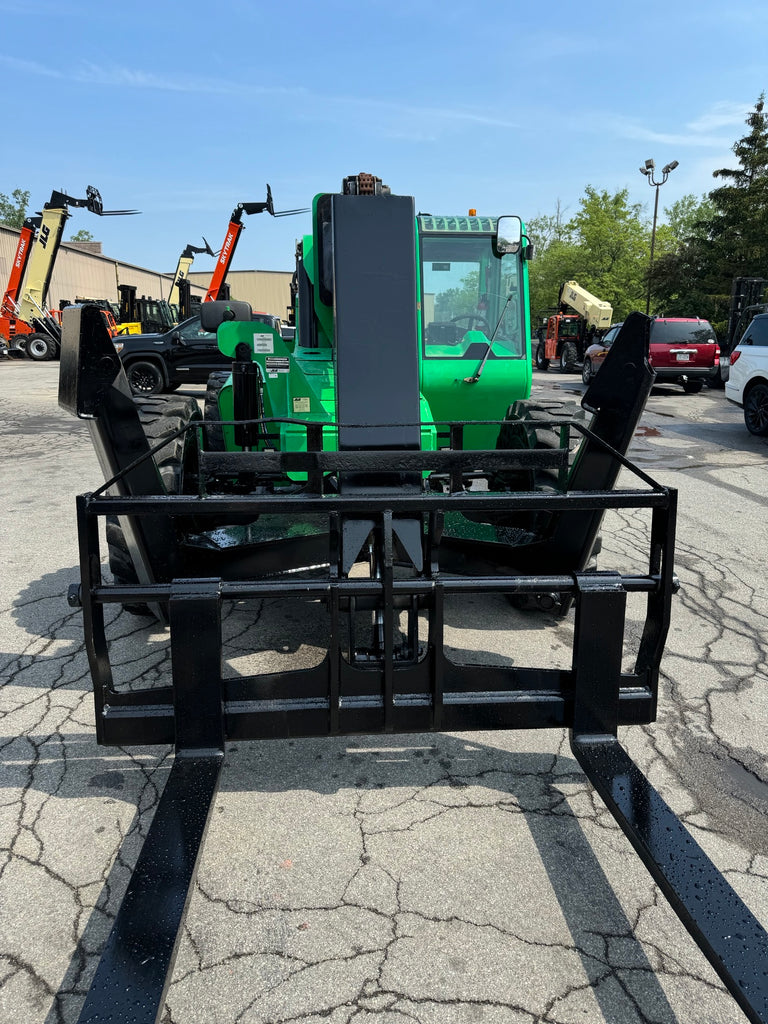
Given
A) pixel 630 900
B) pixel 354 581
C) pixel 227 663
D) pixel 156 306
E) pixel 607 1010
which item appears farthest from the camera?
pixel 156 306

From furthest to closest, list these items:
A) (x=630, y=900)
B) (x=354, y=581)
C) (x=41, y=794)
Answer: (x=41, y=794) < (x=354, y=581) < (x=630, y=900)

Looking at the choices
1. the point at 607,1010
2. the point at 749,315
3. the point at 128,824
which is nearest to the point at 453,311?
the point at 128,824

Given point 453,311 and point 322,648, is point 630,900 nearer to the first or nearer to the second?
point 322,648

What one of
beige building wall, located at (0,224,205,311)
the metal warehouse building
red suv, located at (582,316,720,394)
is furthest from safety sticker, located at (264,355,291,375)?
beige building wall, located at (0,224,205,311)

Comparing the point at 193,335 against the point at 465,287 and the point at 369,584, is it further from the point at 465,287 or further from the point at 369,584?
the point at 369,584

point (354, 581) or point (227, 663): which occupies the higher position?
point (354, 581)

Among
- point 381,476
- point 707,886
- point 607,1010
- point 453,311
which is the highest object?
point 453,311

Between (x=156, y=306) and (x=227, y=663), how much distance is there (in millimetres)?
23329

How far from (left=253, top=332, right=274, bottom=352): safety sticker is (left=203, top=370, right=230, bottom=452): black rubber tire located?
73 cm

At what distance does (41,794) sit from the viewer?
9.61ft

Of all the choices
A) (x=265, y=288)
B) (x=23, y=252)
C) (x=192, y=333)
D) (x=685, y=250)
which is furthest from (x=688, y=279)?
(x=265, y=288)

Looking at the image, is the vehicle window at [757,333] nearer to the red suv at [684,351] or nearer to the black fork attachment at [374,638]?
the red suv at [684,351]

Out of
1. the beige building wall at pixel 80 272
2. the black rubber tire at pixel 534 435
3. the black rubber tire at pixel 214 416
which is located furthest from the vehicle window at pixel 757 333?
the beige building wall at pixel 80 272

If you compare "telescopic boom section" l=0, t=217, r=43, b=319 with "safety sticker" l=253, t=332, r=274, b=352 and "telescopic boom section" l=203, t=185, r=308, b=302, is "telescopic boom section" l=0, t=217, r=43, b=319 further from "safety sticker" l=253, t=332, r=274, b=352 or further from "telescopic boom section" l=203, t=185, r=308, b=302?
"safety sticker" l=253, t=332, r=274, b=352
